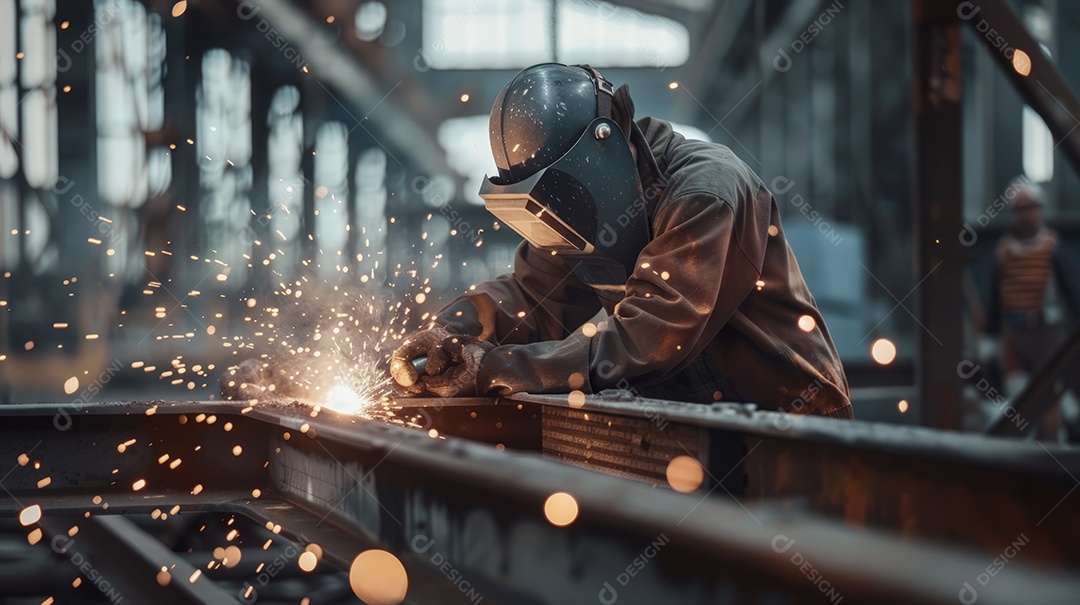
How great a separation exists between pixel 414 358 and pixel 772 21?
295 inches

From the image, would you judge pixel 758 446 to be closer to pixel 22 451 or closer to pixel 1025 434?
pixel 22 451

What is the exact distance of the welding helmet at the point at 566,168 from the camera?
2.33 meters

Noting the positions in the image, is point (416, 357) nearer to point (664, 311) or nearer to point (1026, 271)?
point (664, 311)

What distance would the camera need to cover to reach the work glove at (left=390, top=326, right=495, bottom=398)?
2.34 meters

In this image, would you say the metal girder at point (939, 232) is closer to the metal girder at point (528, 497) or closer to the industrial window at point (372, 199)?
the metal girder at point (528, 497)

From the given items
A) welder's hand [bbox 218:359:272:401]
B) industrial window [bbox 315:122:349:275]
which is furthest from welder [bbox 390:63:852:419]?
industrial window [bbox 315:122:349:275]

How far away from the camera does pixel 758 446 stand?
Result: 1598mm

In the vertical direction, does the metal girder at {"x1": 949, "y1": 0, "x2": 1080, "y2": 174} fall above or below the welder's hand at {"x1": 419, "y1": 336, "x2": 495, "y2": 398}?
above

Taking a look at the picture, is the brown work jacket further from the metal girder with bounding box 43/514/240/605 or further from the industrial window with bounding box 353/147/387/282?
the industrial window with bounding box 353/147/387/282

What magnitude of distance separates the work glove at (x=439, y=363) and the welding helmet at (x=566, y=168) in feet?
1.00

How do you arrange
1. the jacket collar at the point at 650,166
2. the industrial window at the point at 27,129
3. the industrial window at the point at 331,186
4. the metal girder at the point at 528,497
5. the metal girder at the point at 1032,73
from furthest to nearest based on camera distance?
1. the industrial window at the point at 331,186
2. the industrial window at the point at 27,129
3. the metal girder at the point at 1032,73
4. the jacket collar at the point at 650,166
5. the metal girder at the point at 528,497

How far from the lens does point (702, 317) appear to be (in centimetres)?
220

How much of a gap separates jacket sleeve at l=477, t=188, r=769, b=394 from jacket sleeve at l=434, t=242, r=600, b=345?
0.37 m

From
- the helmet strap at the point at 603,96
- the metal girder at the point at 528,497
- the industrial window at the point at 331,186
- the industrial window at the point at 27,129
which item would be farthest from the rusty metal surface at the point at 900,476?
the industrial window at the point at 331,186
